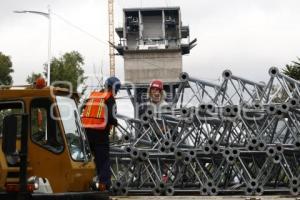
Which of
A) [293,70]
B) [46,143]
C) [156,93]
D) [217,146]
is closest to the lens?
[46,143]

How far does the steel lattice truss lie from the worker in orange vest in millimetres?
2449

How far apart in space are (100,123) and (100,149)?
1.44ft

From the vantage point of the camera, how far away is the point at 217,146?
1205cm

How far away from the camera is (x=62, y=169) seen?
787 centimetres

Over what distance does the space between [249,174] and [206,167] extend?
128cm

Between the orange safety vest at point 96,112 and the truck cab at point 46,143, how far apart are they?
1.66 metres

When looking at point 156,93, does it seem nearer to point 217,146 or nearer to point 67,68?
point 217,146

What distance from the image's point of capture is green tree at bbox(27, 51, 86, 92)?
3531 centimetres

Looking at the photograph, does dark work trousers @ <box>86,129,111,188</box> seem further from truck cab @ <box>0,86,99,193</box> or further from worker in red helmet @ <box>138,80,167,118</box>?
worker in red helmet @ <box>138,80,167,118</box>

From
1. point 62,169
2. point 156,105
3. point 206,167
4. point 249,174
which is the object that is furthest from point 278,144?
point 62,169

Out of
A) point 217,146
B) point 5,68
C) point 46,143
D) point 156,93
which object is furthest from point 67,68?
point 46,143

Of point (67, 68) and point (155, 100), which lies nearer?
point (155, 100)

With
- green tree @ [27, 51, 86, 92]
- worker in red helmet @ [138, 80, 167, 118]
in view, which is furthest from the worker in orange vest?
green tree @ [27, 51, 86, 92]

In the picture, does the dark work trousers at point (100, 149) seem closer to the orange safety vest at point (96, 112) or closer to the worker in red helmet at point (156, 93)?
the orange safety vest at point (96, 112)
